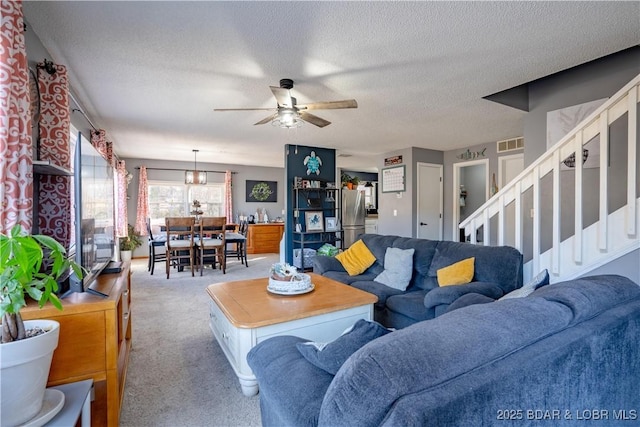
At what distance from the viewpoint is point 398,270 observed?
2.99 metres

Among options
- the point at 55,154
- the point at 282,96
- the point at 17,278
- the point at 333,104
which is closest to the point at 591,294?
the point at 17,278

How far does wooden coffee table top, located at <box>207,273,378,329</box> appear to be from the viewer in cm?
194

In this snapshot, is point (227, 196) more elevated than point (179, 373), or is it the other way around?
point (227, 196)

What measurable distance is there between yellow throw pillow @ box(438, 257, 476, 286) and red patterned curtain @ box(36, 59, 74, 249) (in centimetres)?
291

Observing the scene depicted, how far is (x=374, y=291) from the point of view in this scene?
112 inches

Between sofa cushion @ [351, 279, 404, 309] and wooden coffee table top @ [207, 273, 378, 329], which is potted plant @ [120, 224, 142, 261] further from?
sofa cushion @ [351, 279, 404, 309]

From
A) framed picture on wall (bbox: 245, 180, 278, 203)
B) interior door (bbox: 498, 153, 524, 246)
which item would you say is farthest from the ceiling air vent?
framed picture on wall (bbox: 245, 180, 278, 203)

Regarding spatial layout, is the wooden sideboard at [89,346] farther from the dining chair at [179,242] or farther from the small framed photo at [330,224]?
the small framed photo at [330,224]

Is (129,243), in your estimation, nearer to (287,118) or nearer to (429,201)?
(287,118)

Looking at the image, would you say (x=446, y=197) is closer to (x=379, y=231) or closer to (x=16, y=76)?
(x=379, y=231)

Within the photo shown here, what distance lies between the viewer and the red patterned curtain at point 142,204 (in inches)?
276

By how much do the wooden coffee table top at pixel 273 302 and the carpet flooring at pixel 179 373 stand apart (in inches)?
19.0

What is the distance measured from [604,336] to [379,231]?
5818mm

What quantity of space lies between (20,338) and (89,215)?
0.92 meters
